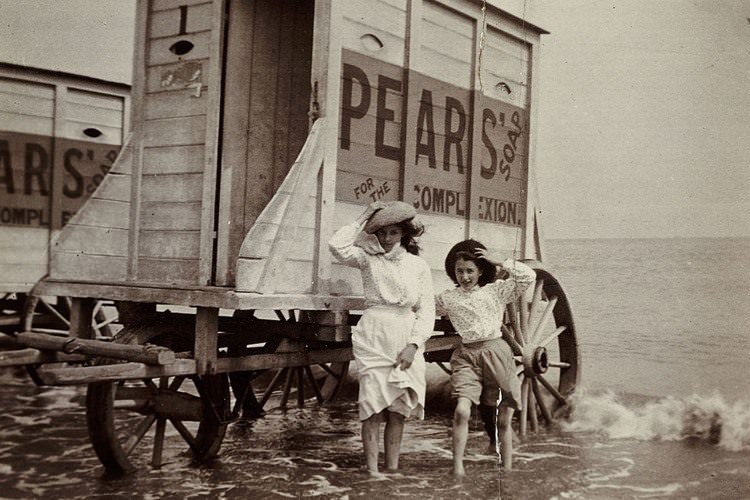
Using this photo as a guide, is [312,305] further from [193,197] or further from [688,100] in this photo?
[688,100]

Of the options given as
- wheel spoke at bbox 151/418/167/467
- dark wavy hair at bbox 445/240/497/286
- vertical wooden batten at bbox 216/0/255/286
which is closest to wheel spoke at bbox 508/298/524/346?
dark wavy hair at bbox 445/240/497/286

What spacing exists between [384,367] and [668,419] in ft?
10.3

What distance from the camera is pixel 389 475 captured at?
4.52 m

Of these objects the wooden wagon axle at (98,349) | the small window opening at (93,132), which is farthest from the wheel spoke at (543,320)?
the small window opening at (93,132)

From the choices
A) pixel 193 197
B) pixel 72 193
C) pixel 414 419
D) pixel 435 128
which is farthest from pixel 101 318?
pixel 435 128

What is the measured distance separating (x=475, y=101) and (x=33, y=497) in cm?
375

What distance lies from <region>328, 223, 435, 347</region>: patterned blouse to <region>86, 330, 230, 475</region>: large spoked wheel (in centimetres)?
115

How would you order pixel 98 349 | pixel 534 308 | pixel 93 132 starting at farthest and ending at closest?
pixel 93 132, pixel 534 308, pixel 98 349

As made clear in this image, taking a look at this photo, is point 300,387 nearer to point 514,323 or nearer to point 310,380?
point 310,380

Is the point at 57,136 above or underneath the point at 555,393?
above

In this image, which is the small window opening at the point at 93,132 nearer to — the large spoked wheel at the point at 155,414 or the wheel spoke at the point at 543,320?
the large spoked wheel at the point at 155,414

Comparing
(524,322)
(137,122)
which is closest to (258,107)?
(137,122)

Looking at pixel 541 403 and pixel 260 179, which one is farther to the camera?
pixel 541 403

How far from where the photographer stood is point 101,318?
8016 millimetres
